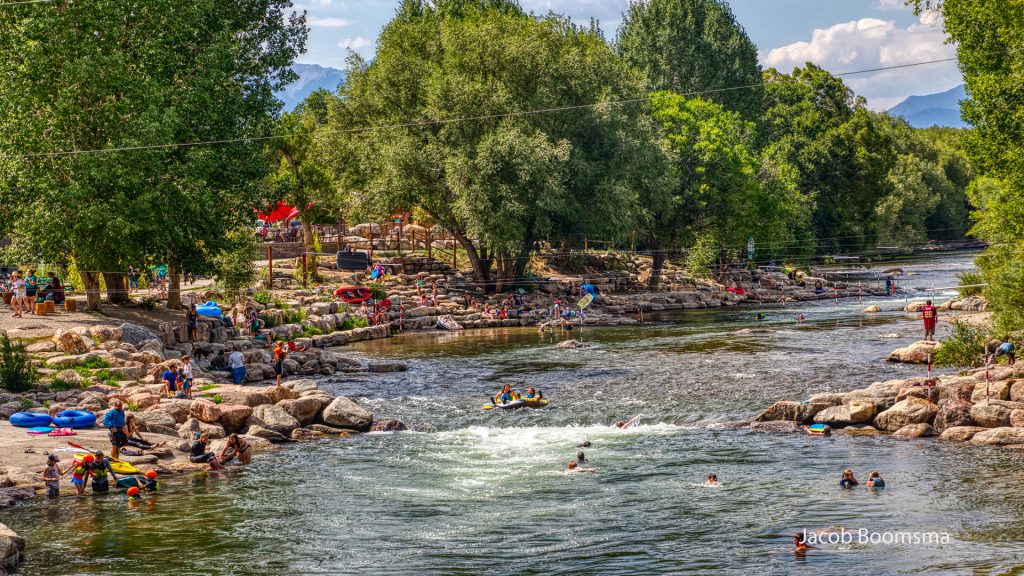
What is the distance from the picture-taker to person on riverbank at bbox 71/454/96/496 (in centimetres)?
2545

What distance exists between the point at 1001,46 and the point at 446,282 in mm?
39086

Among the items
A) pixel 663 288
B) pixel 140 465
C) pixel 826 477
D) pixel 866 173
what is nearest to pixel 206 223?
pixel 140 465

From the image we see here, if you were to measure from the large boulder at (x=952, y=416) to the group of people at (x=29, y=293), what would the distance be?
36.1m

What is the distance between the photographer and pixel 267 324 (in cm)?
5184

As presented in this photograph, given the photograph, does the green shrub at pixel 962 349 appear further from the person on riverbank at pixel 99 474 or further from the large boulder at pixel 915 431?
the person on riverbank at pixel 99 474

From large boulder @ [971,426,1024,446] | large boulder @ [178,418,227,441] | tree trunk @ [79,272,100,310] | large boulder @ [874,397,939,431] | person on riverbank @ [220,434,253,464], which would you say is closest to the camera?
large boulder @ [971,426,1024,446]

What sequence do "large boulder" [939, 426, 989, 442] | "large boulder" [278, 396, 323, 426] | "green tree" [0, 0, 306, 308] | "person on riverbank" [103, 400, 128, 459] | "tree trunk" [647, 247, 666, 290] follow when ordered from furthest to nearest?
"tree trunk" [647, 247, 666, 290]
"green tree" [0, 0, 306, 308]
"large boulder" [278, 396, 323, 426]
"large boulder" [939, 426, 989, 442]
"person on riverbank" [103, 400, 128, 459]

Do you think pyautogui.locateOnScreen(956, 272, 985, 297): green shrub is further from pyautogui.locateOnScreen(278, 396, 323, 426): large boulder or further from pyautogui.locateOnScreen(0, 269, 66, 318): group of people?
pyautogui.locateOnScreen(0, 269, 66, 318): group of people

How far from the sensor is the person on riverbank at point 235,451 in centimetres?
2867

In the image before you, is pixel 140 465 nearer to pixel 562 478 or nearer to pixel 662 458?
pixel 562 478

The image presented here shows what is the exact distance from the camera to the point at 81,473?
83.6ft

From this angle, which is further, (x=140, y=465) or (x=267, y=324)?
(x=267, y=324)

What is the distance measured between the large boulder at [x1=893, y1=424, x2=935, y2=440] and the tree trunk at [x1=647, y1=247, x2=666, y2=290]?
49695 mm

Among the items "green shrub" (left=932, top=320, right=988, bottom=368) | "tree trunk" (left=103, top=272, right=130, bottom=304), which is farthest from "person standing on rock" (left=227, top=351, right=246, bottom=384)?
"green shrub" (left=932, top=320, right=988, bottom=368)
